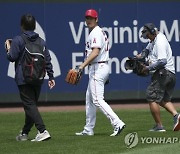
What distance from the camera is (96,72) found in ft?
40.8

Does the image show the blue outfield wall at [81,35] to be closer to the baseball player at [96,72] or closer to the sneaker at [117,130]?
the baseball player at [96,72]

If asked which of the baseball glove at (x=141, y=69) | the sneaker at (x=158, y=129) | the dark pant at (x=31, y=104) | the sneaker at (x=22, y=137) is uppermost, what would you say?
the baseball glove at (x=141, y=69)

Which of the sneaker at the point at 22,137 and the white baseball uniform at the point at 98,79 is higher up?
the white baseball uniform at the point at 98,79

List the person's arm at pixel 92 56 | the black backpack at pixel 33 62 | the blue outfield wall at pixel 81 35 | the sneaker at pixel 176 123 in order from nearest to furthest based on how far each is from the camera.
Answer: the black backpack at pixel 33 62
the person's arm at pixel 92 56
the sneaker at pixel 176 123
the blue outfield wall at pixel 81 35

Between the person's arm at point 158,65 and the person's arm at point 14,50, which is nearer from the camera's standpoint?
the person's arm at point 14,50

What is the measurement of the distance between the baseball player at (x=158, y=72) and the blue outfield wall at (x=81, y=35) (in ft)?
19.2

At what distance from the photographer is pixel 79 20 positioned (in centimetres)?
1909

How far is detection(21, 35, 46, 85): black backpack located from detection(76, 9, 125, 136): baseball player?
831mm

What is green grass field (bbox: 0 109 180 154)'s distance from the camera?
10.8 meters

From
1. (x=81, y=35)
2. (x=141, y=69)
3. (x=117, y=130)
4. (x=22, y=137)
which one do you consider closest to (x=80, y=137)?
(x=117, y=130)

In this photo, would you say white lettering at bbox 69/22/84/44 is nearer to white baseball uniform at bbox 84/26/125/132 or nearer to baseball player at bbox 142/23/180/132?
baseball player at bbox 142/23/180/132

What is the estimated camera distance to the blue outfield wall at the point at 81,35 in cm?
1902

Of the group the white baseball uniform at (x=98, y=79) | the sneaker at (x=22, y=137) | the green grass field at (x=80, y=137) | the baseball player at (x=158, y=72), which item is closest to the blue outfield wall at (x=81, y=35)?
the green grass field at (x=80, y=137)

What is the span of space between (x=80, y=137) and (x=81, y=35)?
23.2ft
